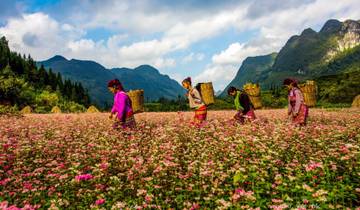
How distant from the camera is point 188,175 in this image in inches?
255

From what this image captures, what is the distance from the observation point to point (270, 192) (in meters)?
5.85

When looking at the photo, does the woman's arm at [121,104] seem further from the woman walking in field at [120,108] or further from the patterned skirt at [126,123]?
the patterned skirt at [126,123]

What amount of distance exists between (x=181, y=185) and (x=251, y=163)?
5.57 feet

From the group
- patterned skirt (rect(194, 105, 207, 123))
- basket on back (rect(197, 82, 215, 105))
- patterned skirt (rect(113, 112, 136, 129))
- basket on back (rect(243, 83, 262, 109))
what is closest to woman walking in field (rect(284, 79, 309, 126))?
patterned skirt (rect(194, 105, 207, 123))

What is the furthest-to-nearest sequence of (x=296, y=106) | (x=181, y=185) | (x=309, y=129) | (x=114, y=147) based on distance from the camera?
(x=296, y=106) → (x=309, y=129) → (x=114, y=147) → (x=181, y=185)

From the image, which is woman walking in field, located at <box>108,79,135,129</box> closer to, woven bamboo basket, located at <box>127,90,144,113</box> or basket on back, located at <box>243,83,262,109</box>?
woven bamboo basket, located at <box>127,90,144,113</box>

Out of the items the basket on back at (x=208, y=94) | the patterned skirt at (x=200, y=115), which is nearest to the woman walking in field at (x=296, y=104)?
the patterned skirt at (x=200, y=115)

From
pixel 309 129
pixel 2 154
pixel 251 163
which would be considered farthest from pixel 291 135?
pixel 2 154

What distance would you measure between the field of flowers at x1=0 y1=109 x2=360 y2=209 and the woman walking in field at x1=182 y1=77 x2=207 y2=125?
12.7 feet

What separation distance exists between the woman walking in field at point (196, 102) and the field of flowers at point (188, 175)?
388 centimetres

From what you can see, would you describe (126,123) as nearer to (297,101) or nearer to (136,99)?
(297,101)

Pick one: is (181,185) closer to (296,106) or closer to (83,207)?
(83,207)

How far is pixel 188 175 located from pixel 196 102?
7.72 metres

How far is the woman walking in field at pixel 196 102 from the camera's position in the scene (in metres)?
13.7
